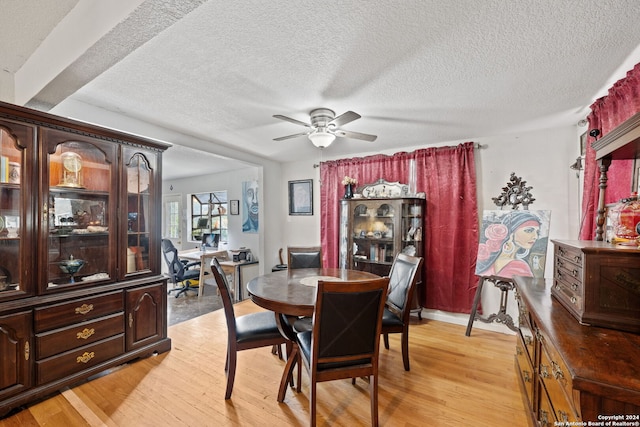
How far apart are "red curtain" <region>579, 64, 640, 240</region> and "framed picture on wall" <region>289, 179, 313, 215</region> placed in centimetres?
333

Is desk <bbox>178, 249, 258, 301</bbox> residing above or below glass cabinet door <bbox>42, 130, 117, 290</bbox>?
below

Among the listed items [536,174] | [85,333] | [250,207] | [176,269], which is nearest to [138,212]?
[85,333]

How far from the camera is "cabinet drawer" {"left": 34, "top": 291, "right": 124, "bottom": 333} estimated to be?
1947 mm

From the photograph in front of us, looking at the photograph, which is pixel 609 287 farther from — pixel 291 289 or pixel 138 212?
pixel 138 212

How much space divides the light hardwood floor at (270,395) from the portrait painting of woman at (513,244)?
2.68ft

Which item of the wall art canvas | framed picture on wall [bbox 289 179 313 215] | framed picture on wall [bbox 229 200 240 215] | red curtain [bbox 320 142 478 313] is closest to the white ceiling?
red curtain [bbox 320 142 478 313]

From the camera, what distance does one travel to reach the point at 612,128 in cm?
199

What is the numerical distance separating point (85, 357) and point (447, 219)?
3825 mm

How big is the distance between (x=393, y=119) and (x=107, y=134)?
2.55 metres

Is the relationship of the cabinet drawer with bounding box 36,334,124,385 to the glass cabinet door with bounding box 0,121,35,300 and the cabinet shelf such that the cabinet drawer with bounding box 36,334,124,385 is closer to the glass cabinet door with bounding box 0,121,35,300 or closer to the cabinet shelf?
the glass cabinet door with bounding box 0,121,35,300

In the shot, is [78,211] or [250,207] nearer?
[78,211]

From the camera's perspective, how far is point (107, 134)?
90.2 inches

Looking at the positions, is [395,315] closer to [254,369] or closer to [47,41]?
[254,369]

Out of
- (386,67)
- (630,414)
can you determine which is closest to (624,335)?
(630,414)
